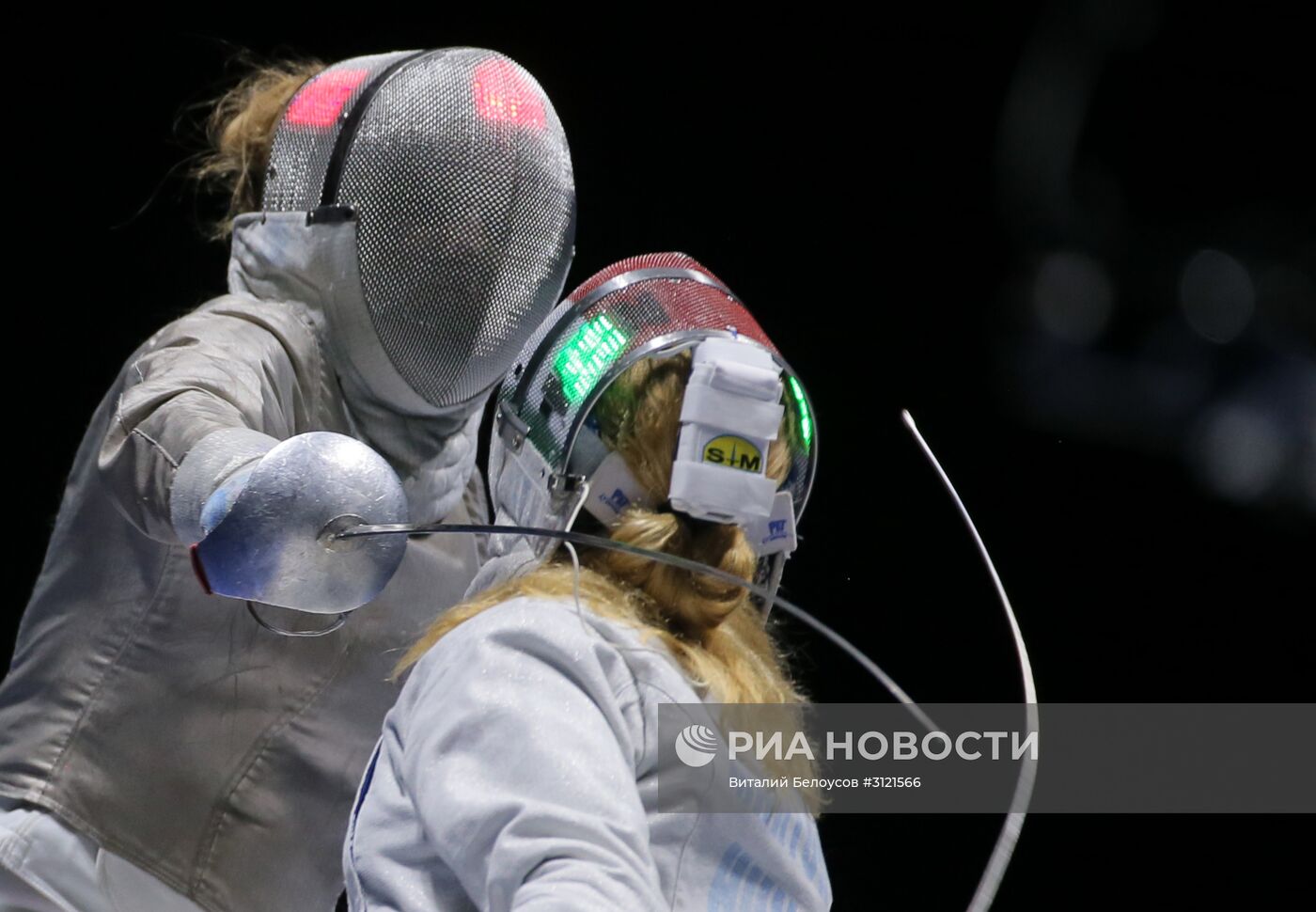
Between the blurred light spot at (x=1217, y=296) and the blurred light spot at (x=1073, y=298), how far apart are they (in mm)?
98

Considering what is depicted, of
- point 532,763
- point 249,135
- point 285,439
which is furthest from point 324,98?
point 532,763

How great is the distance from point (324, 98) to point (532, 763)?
968mm

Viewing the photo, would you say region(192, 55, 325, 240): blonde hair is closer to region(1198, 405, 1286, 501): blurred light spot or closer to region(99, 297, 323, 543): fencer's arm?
region(99, 297, 323, 543): fencer's arm

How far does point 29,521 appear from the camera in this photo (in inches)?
86.7

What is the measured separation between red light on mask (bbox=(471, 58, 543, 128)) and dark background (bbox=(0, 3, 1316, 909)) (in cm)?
47

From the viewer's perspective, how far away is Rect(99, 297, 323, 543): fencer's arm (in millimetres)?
1174

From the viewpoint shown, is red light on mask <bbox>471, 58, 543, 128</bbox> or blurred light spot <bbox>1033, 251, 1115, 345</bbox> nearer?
blurred light spot <bbox>1033, 251, 1115, 345</bbox>

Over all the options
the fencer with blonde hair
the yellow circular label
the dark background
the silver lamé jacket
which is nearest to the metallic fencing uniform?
the silver lamé jacket

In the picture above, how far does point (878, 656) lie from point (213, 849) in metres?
0.94

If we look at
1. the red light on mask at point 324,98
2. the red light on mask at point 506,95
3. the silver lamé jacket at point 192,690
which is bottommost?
the silver lamé jacket at point 192,690

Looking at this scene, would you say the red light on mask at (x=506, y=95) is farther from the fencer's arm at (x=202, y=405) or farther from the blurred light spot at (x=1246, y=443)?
the blurred light spot at (x=1246, y=443)

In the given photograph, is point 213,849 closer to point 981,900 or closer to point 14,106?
point 981,900

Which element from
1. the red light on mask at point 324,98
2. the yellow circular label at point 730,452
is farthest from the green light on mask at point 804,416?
the red light on mask at point 324,98

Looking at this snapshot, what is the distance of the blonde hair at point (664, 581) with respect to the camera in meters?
1.15
